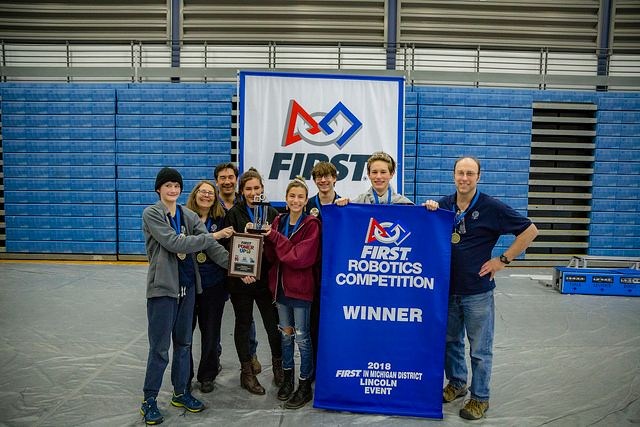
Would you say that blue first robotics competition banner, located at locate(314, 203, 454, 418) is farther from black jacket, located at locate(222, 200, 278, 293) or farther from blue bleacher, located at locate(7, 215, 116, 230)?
blue bleacher, located at locate(7, 215, 116, 230)

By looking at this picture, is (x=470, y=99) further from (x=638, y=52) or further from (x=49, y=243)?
(x=49, y=243)

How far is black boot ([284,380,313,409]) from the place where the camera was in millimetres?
3023

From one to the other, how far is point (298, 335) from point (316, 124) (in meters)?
2.95

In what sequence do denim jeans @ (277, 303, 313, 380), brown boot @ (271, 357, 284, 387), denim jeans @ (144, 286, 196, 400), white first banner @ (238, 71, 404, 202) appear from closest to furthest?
denim jeans @ (144, 286, 196, 400), denim jeans @ (277, 303, 313, 380), brown boot @ (271, 357, 284, 387), white first banner @ (238, 71, 404, 202)

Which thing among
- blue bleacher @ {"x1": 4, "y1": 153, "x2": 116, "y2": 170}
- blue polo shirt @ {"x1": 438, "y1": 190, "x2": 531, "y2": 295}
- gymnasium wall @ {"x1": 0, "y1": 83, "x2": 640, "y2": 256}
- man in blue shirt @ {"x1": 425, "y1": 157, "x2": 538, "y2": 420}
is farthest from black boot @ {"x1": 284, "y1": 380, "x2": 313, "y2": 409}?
blue bleacher @ {"x1": 4, "y1": 153, "x2": 116, "y2": 170}

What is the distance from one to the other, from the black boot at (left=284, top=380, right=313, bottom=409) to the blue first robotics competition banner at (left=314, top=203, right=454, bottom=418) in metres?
0.14

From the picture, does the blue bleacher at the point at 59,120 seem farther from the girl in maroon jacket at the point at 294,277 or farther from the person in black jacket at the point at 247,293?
the girl in maroon jacket at the point at 294,277

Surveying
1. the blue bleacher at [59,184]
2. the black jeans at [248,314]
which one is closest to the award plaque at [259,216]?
the black jeans at [248,314]

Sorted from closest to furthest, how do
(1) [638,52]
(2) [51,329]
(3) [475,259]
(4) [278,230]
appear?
(3) [475,259] → (4) [278,230] → (2) [51,329] → (1) [638,52]

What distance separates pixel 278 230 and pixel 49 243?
7.11m

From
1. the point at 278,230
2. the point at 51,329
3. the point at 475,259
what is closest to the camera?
the point at 475,259

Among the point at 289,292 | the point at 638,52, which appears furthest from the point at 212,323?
the point at 638,52

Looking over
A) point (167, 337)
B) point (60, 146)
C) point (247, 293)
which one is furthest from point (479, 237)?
point (60, 146)

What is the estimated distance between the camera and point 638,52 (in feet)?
29.1
